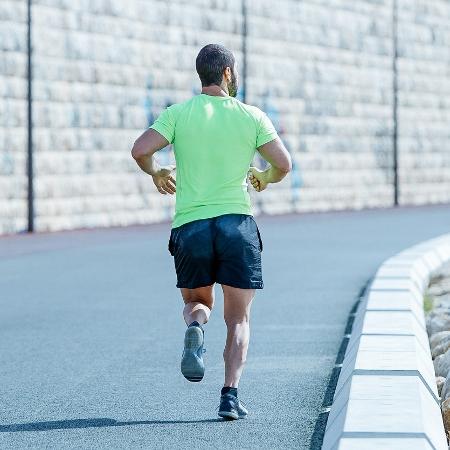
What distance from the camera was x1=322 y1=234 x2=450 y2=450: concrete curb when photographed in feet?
17.1

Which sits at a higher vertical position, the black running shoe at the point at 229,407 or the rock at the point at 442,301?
the rock at the point at 442,301

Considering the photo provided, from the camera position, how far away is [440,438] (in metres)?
5.57

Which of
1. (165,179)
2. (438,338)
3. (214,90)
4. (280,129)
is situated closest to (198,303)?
(165,179)

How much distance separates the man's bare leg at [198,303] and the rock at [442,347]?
8.96 feet

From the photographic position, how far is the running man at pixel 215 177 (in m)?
6.36

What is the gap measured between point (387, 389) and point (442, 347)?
3054 mm

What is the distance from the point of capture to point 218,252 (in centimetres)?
639

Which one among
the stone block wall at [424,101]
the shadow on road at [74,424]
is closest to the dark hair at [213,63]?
the shadow on road at [74,424]

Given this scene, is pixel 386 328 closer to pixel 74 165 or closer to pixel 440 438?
pixel 440 438

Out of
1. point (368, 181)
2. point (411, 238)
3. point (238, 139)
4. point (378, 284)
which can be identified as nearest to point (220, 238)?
point (238, 139)

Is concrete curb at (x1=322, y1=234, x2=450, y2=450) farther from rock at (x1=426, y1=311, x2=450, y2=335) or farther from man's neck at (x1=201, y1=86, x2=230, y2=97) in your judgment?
man's neck at (x1=201, y1=86, x2=230, y2=97)

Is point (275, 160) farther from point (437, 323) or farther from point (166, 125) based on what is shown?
point (437, 323)

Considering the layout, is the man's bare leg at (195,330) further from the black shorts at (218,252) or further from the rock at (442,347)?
the rock at (442,347)

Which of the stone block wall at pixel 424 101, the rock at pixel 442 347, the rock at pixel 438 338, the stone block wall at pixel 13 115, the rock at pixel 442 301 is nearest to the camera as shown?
the rock at pixel 442 347
